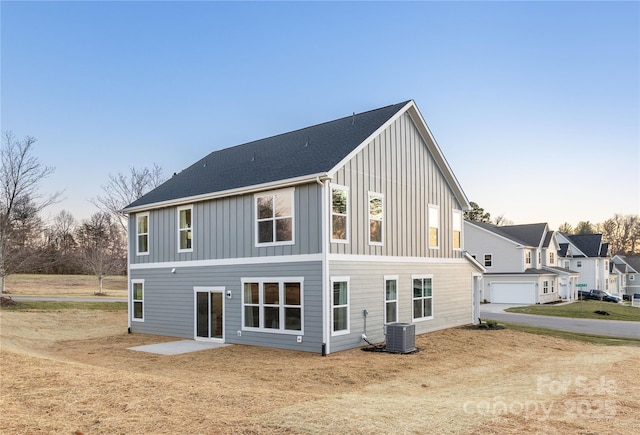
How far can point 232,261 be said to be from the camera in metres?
16.8

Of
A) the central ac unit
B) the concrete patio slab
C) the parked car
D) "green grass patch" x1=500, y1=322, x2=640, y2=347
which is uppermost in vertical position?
→ the central ac unit

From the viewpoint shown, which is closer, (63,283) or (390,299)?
(390,299)

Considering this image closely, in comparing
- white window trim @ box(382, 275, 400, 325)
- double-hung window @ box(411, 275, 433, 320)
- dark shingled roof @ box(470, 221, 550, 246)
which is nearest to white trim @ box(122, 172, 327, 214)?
white window trim @ box(382, 275, 400, 325)

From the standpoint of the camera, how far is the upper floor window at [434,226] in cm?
2001

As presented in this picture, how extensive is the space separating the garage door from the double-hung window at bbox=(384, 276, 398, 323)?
2823 centimetres

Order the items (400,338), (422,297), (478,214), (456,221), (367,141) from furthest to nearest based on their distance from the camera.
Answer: (478,214) → (456,221) → (422,297) → (367,141) → (400,338)

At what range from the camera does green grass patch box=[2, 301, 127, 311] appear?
2769cm

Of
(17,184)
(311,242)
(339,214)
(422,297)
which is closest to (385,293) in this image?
(422,297)

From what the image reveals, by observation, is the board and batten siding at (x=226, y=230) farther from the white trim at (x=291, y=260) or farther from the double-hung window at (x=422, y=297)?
the double-hung window at (x=422, y=297)

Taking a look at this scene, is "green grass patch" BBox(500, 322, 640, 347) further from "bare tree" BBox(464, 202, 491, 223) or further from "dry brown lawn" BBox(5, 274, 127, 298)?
"bare tree" BBox(464, 202, 491, 223)

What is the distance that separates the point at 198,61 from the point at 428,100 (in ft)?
38.8

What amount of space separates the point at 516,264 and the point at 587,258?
19661 mm

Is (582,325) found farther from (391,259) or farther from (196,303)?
(196,303)

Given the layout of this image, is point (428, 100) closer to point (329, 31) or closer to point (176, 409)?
point (329, 31)
